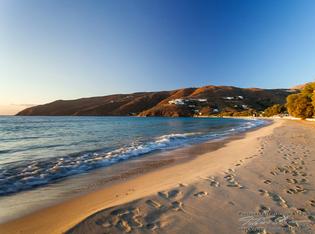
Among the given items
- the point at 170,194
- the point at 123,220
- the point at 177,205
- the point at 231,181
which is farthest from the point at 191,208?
the point at 231,181

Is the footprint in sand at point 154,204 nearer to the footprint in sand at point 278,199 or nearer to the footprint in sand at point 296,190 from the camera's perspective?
the footprint in sand at point 278,199

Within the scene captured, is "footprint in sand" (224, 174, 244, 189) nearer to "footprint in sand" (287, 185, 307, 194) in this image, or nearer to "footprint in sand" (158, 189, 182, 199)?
"footprint in sand" (287, 185, 307, 194)

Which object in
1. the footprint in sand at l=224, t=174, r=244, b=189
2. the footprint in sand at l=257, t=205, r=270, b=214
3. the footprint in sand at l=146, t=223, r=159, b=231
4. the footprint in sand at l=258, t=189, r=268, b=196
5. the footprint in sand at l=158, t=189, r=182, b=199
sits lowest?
the footprint in sand at l=224, t=174, r=244, b=189

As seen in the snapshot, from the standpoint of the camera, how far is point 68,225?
4.28 metres

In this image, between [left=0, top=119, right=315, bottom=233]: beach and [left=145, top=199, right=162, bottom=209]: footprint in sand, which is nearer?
[left=0, top=119, right=315, bottom=233]: beach

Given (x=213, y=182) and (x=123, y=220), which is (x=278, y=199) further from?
(x=123, y=220)

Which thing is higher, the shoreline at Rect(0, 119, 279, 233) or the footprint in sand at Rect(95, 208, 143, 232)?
the footprint in sand at Rect(95, 208, 143, 232)

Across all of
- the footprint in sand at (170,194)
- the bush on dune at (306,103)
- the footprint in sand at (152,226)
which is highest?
the bush on dune at (306,103)

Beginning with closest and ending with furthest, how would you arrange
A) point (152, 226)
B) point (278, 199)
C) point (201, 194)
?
point (152, 226), point (278, 199), point (201, 194)

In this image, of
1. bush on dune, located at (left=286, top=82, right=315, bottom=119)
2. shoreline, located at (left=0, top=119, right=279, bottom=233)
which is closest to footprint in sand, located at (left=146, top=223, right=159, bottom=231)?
shoreline, located at (left=0, top=119, right=279, bottom=233)

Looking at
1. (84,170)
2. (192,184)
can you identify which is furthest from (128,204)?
(84,170)

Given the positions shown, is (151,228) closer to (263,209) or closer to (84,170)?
(263,209)

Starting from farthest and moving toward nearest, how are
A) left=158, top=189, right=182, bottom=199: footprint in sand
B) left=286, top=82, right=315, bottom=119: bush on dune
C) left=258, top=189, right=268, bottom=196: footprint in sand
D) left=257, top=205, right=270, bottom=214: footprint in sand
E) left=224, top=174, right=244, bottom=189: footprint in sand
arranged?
left=286, top=82, right=315, bottom=119: bush on dune
left=224, top=174, right=244, bottom=189: footprint in sand
left=258, top=189, right=268, bottom=196: footprint in sand
left=158, top=189, right=182, bottom=199: footprint in sand
left=257, top=205, right=270, bottom=214: footprint in sand

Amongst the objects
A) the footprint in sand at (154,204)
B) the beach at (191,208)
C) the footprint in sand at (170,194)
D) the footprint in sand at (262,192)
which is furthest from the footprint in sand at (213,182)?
the footprint in sand at (154,204)
